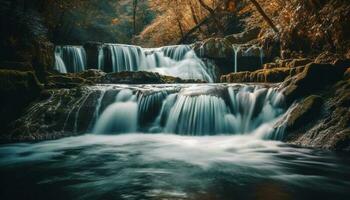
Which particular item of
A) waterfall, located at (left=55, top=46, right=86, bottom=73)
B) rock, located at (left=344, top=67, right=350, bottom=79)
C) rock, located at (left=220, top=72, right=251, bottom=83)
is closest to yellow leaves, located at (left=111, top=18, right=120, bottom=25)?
waterfall, located at (left=55, top=46, right=86, bottom=73)

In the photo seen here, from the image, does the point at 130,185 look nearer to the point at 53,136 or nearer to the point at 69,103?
the point at 53,136

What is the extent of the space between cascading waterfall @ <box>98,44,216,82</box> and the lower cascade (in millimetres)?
8996

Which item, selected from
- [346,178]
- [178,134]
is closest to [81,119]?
[178,134]

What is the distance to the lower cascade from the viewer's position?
10000 mm

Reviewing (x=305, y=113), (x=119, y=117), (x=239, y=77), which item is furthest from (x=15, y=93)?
(x=239, y=77)

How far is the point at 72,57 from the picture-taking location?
65.8ft

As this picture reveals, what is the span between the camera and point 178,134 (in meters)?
10.2

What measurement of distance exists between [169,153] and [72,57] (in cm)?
1393

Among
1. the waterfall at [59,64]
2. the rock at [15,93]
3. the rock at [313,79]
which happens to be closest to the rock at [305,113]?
the rock at [313,79]

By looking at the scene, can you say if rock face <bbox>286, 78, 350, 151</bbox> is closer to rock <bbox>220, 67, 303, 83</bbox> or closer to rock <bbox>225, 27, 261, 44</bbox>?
rock <bbox>220, 67, 303, 83</bbox>

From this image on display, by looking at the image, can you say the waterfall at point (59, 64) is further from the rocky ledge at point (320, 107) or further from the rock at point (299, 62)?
the rocky ledge at point (320, 107)

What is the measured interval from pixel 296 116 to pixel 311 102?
50 centimetres

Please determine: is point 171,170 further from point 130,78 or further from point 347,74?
point 130,78

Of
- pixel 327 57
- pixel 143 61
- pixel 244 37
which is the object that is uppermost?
pixel 244 37
